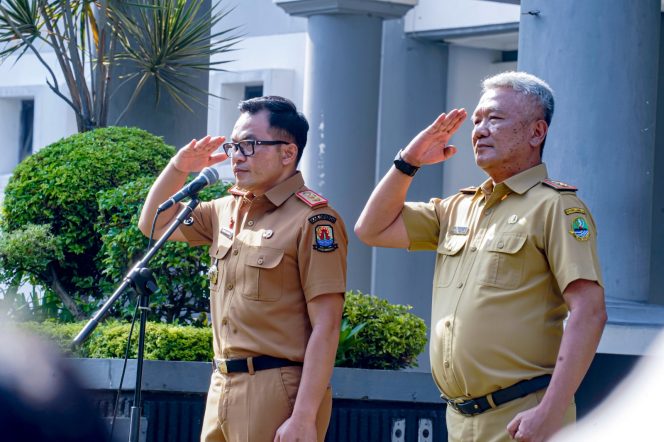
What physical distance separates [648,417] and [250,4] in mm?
8645

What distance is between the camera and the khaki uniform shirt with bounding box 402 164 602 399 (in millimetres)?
3662

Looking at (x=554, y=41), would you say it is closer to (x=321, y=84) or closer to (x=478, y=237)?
(x=478, y=237)

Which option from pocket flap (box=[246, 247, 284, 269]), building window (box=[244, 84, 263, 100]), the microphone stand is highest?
building window (box=[244, 84, 263, 100])

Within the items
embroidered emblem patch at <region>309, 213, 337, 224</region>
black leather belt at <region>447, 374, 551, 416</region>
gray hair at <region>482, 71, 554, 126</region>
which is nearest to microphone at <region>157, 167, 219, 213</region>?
embroidered emblem patch at <region>309, 213, 337, 224</region>

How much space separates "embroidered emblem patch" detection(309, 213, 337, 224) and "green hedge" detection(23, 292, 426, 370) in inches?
79.9

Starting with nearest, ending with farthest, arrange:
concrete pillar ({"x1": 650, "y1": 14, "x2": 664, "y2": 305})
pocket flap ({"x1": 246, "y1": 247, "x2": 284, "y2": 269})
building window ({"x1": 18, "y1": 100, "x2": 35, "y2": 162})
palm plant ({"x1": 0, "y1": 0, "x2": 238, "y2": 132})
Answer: pocket flap ({"x1": 246, "y1": 247, "x2": 284, "y2": 269}) → palm plant ({"x1": 0, "y1": 0, "x2": 238, "y2": 132}) → concrete pillar ({"x1": 650, "y1": 14, "x2": 664, "y2": 305}) → building window ({"x1": 18, "y1": 100, "x2": 35, "y2": 162})

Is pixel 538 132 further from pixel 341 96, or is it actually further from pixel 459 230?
pixel 341 96

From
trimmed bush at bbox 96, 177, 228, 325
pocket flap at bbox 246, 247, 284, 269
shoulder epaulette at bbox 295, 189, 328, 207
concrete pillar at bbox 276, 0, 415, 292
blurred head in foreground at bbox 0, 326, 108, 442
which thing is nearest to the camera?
blurred head in foreground at bbox 0, 326, 108, 442

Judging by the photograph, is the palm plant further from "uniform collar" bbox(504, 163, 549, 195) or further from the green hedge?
"uniform collar" bbox(504, 163, 549, 195)

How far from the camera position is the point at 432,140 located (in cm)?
409

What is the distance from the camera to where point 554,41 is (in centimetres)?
566

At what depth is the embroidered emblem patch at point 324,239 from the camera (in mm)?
4066

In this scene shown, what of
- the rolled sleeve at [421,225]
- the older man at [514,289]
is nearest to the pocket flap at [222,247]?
the rolled sleeve at [421,225]

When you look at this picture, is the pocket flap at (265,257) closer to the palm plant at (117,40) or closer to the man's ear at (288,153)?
the man's ear at (288,153)
